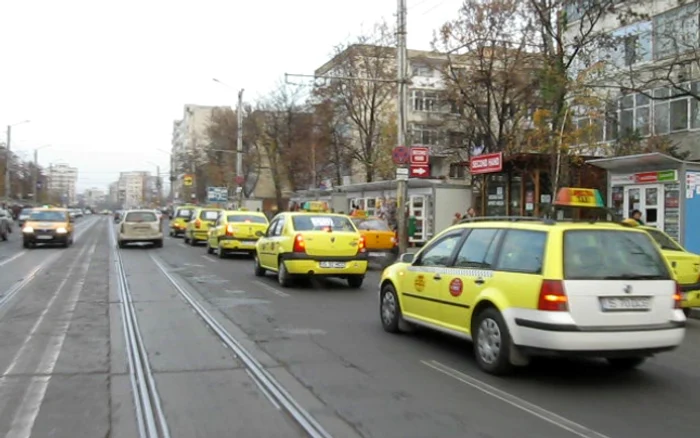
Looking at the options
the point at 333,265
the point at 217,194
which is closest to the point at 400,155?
the point at 333,265

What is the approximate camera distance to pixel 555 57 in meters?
22.1

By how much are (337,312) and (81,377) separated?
A: 503 centimetres

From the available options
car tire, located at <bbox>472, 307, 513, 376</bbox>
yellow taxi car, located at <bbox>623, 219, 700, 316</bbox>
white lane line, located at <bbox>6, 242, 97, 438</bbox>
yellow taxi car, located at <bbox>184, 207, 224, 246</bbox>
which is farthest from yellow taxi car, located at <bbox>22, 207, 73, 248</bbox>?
car tire, located at <bbox>472, 307, 513, 376</bbox>

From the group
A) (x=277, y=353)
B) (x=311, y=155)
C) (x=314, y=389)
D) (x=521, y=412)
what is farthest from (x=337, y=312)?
(x=311, y=155)

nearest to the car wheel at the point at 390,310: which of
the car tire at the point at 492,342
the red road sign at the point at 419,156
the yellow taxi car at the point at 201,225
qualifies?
the car tire at the point at 492,342

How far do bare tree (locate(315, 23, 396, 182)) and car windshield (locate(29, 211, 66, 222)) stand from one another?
16.8 meters

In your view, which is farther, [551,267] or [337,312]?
[337,312]

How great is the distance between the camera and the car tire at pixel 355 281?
14.4m

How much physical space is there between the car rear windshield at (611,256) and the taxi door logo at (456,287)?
1340mm

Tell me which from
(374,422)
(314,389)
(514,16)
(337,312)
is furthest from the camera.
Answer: (514,16)

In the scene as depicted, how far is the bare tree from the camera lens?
126 feet

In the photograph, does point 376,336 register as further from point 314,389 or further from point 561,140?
point 561,140

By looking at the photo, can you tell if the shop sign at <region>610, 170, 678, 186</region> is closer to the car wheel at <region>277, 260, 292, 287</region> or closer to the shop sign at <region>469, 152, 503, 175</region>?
the shop sign at <region>469, 152, 503, 175</region>

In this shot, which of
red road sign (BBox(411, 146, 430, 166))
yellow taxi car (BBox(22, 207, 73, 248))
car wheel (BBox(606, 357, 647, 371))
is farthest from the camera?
yellow taxi car (BBox(22, 207, 73, 248))
